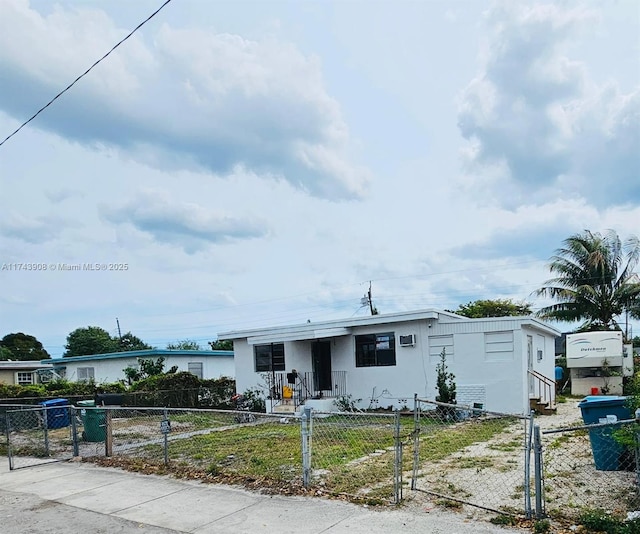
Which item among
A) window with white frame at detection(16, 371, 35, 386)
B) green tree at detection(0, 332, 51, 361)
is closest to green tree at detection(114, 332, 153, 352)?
green tree at detection(0, 332, 51, 361)

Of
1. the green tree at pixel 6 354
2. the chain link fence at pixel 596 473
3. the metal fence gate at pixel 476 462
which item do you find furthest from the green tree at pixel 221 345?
the chain link fence at pixel 596 473

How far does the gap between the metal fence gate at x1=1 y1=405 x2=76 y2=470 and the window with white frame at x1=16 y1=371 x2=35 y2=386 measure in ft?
57.7

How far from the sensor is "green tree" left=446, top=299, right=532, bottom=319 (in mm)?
39594

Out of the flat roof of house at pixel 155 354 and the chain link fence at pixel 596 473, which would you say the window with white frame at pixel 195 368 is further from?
the chain link fence at pixel 596 473

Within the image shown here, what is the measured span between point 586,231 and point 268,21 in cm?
2443

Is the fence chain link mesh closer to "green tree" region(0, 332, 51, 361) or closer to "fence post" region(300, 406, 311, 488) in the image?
"fence post" region(300, 406, 311, 488)

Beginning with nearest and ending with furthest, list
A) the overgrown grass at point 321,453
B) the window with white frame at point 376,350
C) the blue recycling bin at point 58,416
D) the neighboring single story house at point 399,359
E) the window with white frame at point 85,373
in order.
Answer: the overgrown grass at point 321,453, the blue recycling bin at point 58,416, the neighboring single story house at point 399,359, the window with white frame at point 376,350, the window with white frame at point 85,373

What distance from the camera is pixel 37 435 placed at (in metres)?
14.1

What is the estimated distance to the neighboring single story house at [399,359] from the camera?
16297 millimetres

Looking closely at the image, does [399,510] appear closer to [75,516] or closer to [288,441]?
[75,516]

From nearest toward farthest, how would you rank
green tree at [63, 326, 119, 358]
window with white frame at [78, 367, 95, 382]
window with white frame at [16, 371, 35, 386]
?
window with white frame at [78, 367, 95, 382], window with white frame at [16, 371, 35, 386], green tree at [63, 326, 119, 358]

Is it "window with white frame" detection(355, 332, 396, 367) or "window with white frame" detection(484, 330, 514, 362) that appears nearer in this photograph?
"window with white frame" detection(484, 330, 514, 362)

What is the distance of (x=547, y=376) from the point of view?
20453 millimetres

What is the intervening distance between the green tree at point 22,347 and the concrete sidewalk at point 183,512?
159ft
